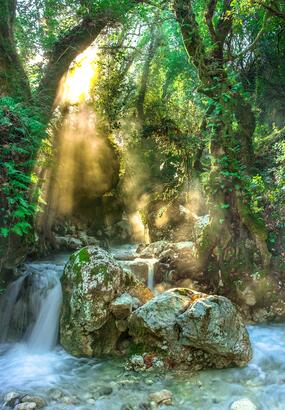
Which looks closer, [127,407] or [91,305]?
[127,407]

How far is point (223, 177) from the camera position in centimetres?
772

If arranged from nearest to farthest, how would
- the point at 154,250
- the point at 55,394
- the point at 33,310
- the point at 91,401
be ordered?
the point at 91,401 → the point at 55,394 → the point at 33,310 → the point at 154,250

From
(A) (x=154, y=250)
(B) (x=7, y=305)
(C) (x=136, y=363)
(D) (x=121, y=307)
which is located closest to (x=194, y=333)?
(C) (x=136, y=363)

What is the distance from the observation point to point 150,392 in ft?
15.7

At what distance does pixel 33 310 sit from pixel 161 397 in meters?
3.81

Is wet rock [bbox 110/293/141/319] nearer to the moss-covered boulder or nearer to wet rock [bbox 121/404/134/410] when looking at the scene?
the moss-covered boulder

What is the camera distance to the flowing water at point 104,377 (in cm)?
468

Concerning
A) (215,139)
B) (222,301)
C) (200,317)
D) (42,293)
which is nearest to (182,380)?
(200,317)

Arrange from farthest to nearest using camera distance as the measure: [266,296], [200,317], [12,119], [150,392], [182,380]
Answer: [266,296] < [12,119] < [200,317] < [182,380] < [150,392]

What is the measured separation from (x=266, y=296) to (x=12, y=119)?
19.9ft

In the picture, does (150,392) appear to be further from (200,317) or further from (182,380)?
(200,317)

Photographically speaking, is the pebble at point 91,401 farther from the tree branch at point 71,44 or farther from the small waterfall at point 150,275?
the tree branch at point 71,44

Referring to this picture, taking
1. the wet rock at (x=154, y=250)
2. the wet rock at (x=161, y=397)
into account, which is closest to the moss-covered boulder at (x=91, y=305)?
the wet rock at (x=161, y=397)

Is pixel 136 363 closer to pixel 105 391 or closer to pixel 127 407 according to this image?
pixel 105 391
